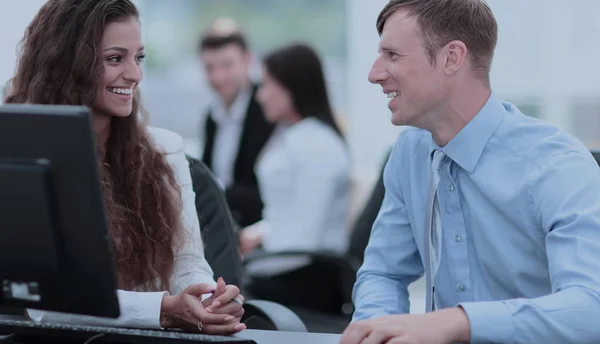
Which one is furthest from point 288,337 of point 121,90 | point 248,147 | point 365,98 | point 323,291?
point 365,98

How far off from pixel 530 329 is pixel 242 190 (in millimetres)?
2895

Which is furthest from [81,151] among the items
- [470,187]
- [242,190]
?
[242,190]

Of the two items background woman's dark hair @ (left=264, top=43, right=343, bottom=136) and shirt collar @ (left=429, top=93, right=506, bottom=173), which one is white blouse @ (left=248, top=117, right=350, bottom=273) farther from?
shirt collar @ (left=429, top=93, right=506, bottom=173)

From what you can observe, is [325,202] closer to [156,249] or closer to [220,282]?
[156,249]

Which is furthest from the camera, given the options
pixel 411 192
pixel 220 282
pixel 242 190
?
pixel 242 190

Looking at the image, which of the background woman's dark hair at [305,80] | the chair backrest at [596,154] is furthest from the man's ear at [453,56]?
the background woman's dark hair at [305,80]

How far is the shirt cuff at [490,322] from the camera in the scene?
144cm

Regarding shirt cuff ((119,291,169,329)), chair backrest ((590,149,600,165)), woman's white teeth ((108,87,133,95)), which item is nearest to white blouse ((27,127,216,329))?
shirt cuff ((119,291,169,329))

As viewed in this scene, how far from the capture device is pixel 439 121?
1811 mm

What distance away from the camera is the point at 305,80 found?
3867 millimetres

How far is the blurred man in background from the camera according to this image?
14.9 ft

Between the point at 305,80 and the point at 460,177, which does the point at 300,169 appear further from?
the point at 460,177

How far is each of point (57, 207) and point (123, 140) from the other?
85cm

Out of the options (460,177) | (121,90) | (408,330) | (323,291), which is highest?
(121,90)
